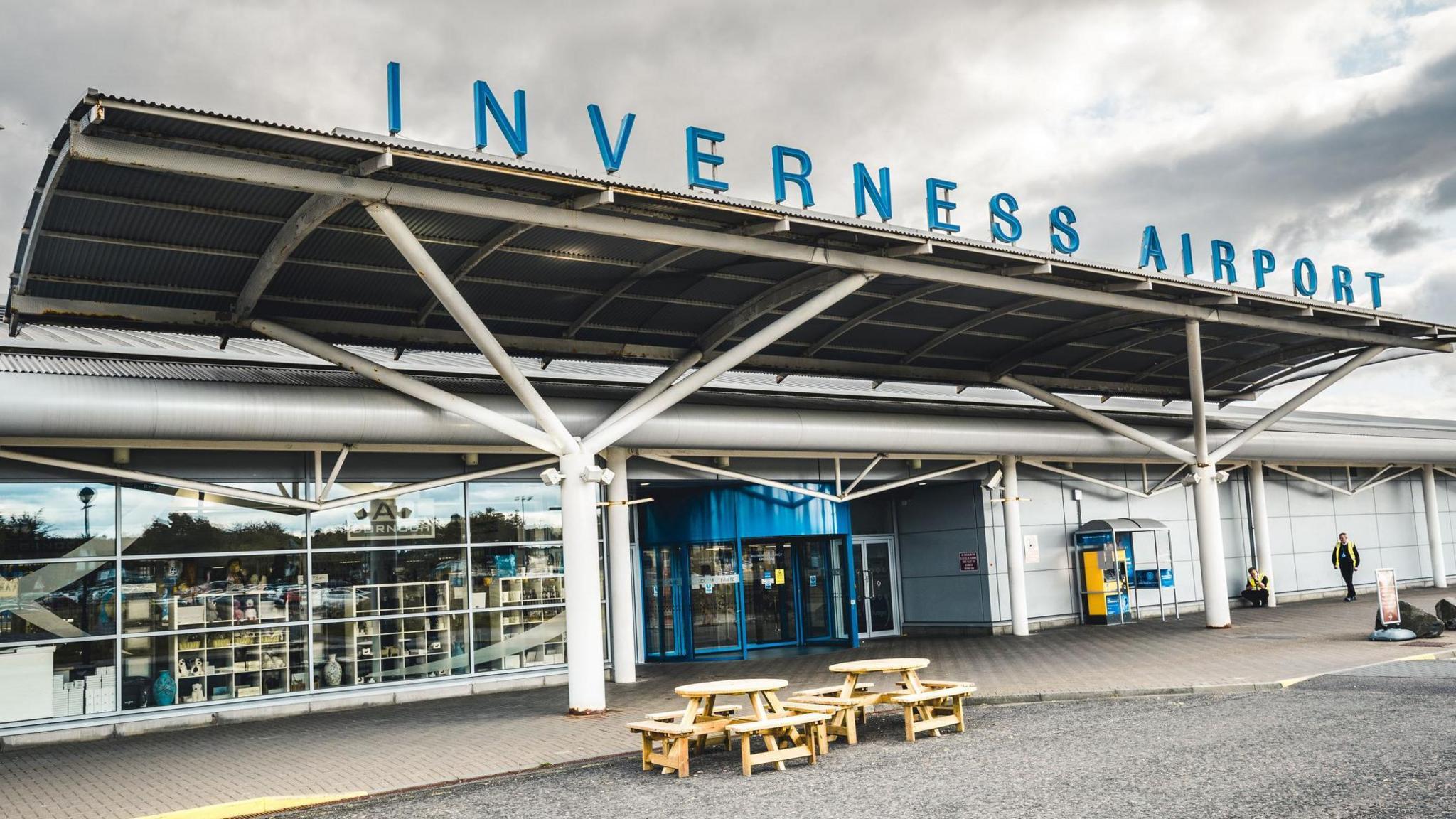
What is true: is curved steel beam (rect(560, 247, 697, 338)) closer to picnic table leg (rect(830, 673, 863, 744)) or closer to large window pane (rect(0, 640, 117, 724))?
picnic table leg (rect(830, 673, 863, 744))

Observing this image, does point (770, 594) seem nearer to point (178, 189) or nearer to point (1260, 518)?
point (1260, 518)

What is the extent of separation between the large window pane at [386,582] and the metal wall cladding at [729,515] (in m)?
5.00

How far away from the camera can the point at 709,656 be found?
21.8 meters

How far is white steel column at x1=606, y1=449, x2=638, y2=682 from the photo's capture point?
18.0 meters

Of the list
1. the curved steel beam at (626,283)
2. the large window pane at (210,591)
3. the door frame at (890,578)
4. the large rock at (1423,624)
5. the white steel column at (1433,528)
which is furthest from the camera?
the white steel column at (1433,528)

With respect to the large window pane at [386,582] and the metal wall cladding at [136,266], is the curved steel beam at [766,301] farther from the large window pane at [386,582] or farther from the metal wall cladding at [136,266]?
the metal wall cladding at [136,266]

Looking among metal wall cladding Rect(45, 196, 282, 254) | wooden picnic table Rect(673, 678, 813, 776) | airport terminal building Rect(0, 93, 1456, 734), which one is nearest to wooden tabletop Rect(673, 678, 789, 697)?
wooden picnic table Rect(673, 678, 813, 776)

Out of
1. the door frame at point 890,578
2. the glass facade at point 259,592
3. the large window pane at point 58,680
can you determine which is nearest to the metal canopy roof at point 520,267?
the glass facade at point 259,592

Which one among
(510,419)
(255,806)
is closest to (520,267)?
(510,419)

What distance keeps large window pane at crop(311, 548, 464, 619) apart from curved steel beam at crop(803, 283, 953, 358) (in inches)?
275

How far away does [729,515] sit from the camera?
2167cm

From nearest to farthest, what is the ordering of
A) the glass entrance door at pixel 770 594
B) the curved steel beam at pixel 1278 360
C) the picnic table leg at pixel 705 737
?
the picnic table leg at pixel 705 737, the glass entrance door at pixel 770 594, the curved steel beam at pixel 1278 360

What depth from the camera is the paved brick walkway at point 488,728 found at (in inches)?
421

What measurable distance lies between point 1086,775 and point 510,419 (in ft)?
26.5
